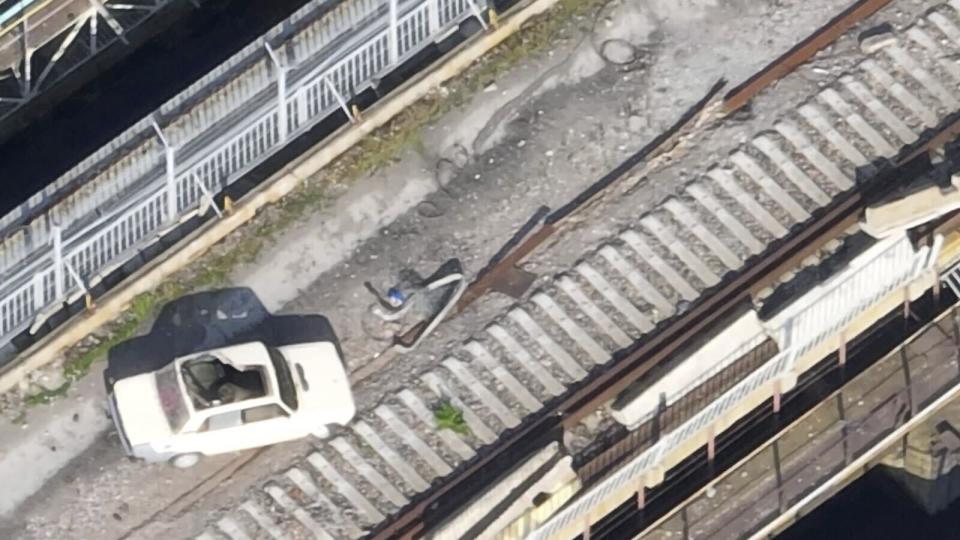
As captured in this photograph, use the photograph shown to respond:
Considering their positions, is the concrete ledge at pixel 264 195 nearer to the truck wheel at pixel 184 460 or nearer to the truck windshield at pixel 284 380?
the truck windshield at pixel 284 380

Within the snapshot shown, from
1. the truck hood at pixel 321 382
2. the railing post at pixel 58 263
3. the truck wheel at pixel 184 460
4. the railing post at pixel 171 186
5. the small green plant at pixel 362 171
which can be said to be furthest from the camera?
the railing post at pixel 171 186

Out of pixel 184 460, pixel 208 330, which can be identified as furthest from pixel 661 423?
pixel 184 460

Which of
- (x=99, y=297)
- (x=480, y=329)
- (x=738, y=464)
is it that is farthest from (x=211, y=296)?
(x=738, y=464)

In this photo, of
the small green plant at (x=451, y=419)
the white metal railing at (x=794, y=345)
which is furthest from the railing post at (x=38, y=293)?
the white metal railing at (x=794, y=345)

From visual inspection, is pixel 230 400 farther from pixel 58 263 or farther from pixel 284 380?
pixel 58 263

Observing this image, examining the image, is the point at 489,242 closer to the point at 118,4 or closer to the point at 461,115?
the point at 461,115

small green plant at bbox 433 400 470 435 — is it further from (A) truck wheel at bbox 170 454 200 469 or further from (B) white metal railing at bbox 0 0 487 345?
(B) white metal railing at bbox 0 0 487 345

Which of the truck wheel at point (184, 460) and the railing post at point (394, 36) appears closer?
the truck wheel at point (184, 460)
